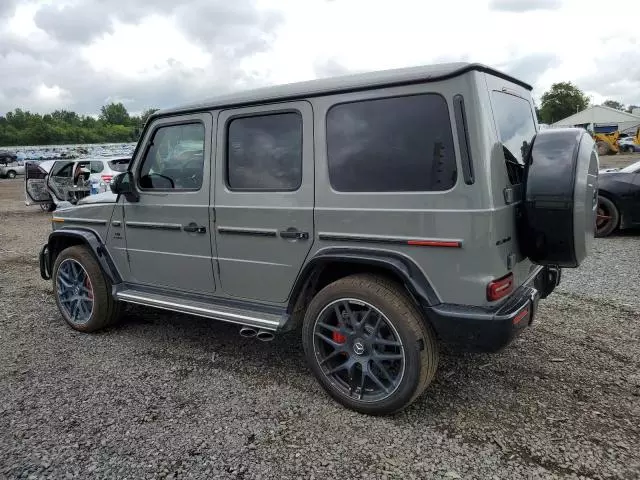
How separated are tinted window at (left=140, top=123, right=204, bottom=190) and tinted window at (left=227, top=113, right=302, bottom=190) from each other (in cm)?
32

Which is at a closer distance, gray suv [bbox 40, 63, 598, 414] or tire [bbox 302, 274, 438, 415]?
gray suv [bbox 40, 63, 598, 414]

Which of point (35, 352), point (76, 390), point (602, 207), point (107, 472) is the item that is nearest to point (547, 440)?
point (107, 472)

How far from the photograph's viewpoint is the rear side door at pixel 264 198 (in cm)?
328

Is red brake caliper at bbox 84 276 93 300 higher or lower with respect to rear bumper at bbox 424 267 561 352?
lower

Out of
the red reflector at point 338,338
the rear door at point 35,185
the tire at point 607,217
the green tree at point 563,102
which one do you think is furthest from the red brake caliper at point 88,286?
the green tree at point 563,102

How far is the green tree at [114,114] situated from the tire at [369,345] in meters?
137

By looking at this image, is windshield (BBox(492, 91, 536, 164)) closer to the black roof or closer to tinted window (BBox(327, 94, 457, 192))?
the black roof

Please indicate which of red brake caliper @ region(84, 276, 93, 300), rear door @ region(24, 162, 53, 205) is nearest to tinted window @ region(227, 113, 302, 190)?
red brake caliper @ region(84, 276, 93, 300)

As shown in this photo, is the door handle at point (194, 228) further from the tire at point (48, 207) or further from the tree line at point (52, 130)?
the tree line at point (52, 130)

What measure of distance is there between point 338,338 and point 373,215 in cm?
84

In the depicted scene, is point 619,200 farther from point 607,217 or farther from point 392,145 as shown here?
point 392,145

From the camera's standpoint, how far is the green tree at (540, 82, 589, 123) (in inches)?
3000

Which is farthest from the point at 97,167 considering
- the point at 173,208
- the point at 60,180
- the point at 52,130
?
the point at 52,130

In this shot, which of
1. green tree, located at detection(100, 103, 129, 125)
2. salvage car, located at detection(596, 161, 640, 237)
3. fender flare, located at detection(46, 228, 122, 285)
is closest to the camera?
fender flare, located at detection(46, 228, 122, 285)
